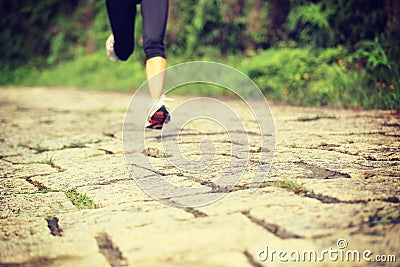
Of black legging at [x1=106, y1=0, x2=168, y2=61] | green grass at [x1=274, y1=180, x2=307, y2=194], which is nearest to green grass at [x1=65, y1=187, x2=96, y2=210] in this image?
green grass at [x1=274, y1=180, x2=307, y2=194]

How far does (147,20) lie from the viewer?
8.71 feet

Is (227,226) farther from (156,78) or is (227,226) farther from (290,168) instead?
(156,78)

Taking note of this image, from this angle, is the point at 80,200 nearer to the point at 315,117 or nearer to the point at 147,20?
the point at 147,20

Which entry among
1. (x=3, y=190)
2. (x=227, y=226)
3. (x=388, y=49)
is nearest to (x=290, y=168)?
(x=227, y=226)

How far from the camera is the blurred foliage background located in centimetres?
449

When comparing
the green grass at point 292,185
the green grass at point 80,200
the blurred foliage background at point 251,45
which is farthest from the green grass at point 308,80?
the green grass at point 80,200

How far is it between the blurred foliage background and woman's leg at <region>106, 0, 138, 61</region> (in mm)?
1991

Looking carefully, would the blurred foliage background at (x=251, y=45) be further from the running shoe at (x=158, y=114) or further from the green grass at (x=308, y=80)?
the running shoe at (x=158, y=114)

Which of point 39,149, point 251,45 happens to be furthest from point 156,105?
point 251,45

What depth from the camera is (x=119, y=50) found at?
3041 millimetres

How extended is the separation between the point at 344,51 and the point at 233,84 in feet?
4.24

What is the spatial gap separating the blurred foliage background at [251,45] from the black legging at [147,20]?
194 centimetres

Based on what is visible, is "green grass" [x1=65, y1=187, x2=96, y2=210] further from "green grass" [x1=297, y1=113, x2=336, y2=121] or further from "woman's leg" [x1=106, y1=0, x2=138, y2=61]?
"green grass" [x1=297, y1=113, x2=336, y2=121]

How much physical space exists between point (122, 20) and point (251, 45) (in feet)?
12.4
